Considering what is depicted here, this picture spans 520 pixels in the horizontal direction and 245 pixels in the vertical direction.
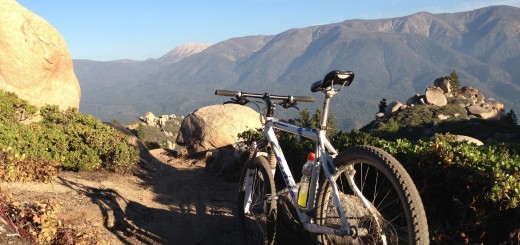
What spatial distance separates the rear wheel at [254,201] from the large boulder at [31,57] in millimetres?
13356

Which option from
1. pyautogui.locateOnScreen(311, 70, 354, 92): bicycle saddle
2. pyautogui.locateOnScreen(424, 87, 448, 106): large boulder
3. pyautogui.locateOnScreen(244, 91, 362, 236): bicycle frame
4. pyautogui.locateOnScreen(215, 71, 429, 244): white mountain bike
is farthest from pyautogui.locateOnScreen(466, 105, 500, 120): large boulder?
pyautogui.locateOnScreen(311, 70, 354, 92): bicycle saddle

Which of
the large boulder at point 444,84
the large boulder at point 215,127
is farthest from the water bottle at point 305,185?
the large boulder at point 444,84

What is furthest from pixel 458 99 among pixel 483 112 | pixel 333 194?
pixel 333 194

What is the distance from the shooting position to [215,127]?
2173 cm

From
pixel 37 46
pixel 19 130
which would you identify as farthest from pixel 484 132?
pixel 19 130

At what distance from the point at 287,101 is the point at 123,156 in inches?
325

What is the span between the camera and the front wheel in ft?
10.2

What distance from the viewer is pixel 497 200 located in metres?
4.88

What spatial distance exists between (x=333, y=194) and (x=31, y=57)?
16844mm

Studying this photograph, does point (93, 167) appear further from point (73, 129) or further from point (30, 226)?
point (30, 226)

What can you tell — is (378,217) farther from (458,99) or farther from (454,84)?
(454,84)

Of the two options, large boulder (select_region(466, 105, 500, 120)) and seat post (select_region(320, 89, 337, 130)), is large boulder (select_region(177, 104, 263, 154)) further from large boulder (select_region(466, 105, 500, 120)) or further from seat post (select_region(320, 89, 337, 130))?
large boulder (select_region(466, 105, 500, 120))

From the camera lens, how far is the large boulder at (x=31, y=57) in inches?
658

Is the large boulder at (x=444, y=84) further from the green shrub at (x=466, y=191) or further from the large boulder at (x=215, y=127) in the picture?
the green shrub at (x=466, y=191)
